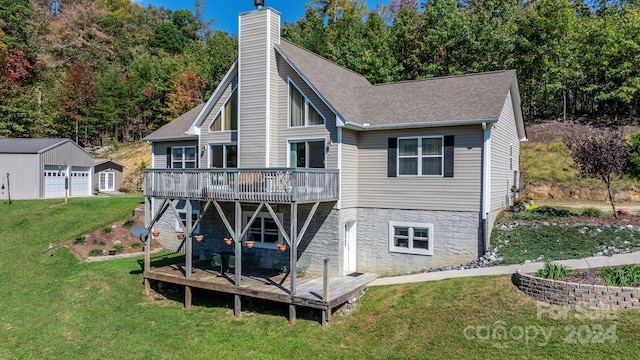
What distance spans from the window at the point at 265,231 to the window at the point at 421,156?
521 centimetres

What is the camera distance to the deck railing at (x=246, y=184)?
40.4 ft

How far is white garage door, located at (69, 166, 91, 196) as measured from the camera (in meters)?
30.3

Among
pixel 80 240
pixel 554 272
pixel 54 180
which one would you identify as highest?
pixel 54 180

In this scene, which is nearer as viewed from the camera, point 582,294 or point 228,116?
point 582,294

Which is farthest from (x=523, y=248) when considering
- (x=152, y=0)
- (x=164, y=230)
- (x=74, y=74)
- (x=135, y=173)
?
(x=152, y=0)

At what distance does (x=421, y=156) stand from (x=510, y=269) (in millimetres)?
4756

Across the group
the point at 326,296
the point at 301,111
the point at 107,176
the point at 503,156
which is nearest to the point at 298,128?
the point at 301,111

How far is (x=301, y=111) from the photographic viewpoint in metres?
15.1

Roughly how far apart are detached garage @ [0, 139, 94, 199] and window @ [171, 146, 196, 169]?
11.2 m

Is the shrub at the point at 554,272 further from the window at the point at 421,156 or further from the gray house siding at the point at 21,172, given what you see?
the gray house siding at the point at 21,172

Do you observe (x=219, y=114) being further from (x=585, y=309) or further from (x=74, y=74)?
(x=74, y=74)

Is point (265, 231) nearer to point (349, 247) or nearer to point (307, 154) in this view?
point (349, 247)

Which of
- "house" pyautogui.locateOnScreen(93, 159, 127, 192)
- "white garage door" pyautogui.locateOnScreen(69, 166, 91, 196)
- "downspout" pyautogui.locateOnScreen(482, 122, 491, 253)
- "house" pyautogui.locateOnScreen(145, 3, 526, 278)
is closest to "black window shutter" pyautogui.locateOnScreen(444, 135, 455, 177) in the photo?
"house" pyautogui.locateOnScreen(145, 3, 526, 278)

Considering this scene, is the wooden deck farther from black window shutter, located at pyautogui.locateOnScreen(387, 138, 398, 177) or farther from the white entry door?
black window shutter, located at pyautogui.locateOnScreen(387, 138, 398, 177)
